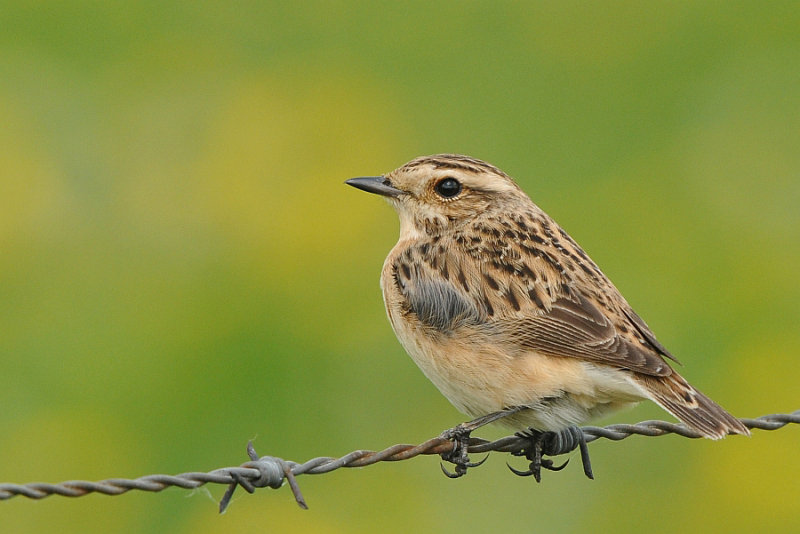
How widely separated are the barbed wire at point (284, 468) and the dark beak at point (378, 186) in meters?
1.84

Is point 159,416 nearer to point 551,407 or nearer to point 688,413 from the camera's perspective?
point 551,407

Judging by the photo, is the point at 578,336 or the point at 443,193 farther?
the point at 443,193

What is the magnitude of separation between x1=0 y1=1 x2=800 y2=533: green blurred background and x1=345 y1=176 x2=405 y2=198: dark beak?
7.09 ft

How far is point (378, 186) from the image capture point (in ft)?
27.8

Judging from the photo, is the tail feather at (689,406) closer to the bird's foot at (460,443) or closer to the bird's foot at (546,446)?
the bird's foot at (546,446)

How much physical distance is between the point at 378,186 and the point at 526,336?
1853 mm

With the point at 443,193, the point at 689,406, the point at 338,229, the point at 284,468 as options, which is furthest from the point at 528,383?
the point at 338,229

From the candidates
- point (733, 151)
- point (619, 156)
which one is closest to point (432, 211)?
point (619, 156)

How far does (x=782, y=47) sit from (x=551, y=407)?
9.38 metres

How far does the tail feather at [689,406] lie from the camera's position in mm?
6527

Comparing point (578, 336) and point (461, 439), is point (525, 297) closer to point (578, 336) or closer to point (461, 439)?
point (578, 336)

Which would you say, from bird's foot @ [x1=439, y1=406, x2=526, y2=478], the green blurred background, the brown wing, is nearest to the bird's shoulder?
the brown wing

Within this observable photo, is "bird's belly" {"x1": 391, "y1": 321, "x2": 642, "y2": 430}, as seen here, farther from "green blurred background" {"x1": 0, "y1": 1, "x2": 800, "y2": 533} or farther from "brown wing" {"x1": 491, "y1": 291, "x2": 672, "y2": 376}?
"green blurred background" {"x1": 0, "y1": 1, "x2": 800, "y2": 533}

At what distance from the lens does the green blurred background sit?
984 cm
